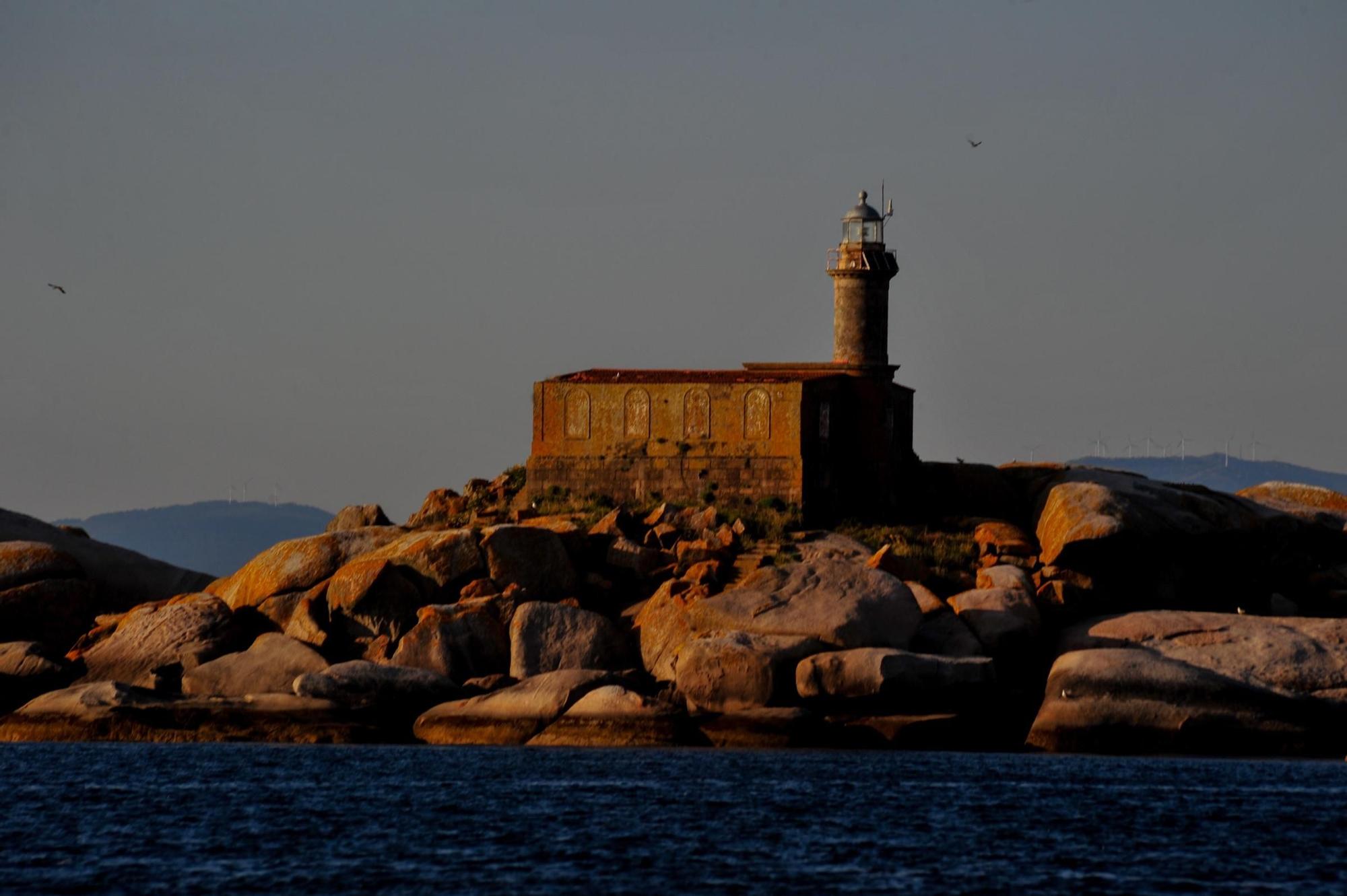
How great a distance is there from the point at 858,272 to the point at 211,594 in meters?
17.9

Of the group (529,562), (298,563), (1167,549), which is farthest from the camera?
(1167,549)

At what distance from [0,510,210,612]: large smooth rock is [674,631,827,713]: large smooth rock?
16.3 metres

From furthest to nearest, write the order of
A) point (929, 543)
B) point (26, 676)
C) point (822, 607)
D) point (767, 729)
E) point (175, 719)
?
1. point (929, 543)
2. point (26, 676)
3. point (175, 719)
4. point (822, 607)
5. point (767, 729)

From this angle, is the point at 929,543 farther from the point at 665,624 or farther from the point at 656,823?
the point at 656,823

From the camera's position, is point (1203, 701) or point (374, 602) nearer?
point (1203, 701)

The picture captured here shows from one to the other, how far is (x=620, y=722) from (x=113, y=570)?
1785 centimetres

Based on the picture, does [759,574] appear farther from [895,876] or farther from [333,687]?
[895,876]

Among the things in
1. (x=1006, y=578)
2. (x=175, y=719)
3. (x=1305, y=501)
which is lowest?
(x=175, y=719)

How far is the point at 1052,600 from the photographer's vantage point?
47969 mm

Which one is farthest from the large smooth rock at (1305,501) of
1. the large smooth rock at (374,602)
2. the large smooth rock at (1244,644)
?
the large smooth rock at (374,602)

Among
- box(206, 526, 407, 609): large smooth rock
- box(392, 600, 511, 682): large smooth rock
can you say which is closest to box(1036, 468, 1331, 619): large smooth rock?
box(392, 600, 511, 682): large smooth rock

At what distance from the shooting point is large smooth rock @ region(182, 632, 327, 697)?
4472 cm

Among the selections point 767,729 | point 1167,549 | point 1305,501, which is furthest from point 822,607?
point 1305,501

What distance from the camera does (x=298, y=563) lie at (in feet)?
163
